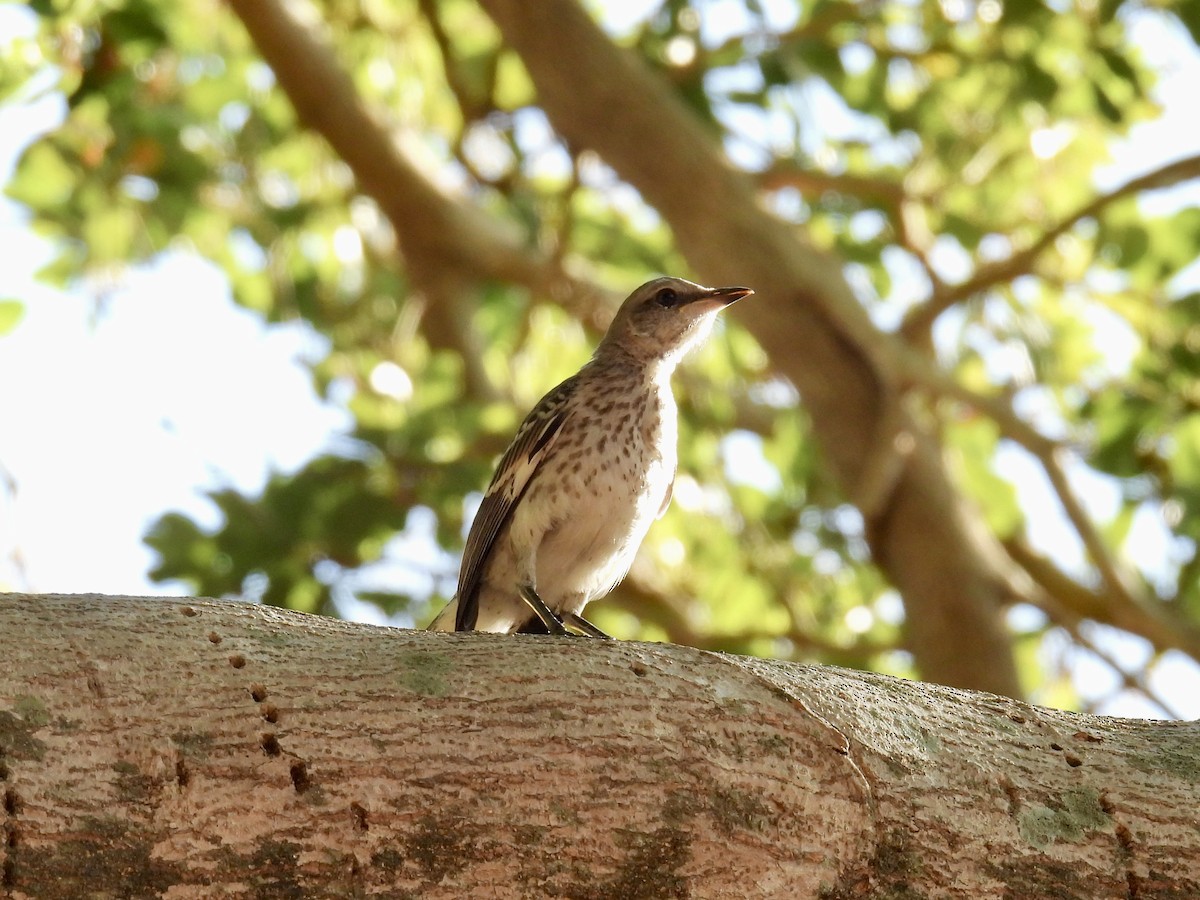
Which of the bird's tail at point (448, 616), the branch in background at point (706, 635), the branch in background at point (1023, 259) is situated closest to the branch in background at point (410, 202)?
the branch in background at point (706, 635)

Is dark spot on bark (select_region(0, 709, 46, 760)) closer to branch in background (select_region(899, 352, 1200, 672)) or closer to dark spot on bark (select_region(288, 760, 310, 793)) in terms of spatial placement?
dark spot on bark (select_region(288, 760, 310, 793))

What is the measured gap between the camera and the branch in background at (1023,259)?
242 inches

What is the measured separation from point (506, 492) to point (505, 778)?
2380mm

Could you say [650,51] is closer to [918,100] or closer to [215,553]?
[918,100]

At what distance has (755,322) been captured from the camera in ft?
21.1

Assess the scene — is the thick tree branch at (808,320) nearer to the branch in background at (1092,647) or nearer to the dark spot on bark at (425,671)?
the branch in background at (1092,647)

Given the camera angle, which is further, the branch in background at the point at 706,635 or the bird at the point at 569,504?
the branch in background at the point at 706,635

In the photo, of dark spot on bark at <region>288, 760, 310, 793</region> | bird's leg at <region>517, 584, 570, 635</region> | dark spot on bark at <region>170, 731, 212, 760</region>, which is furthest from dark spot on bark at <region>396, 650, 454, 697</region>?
bird's leg at <region>517, 584, 570, 635</region>

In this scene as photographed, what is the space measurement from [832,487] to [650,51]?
2.56 metres

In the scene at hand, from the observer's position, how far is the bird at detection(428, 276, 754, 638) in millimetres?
4570

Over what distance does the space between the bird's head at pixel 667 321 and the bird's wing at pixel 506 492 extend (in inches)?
18.3

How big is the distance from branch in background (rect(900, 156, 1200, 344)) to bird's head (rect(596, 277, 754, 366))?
5.40 feet

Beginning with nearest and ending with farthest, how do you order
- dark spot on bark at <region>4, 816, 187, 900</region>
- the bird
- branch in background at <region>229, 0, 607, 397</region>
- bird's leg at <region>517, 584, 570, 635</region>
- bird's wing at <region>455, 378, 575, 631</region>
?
dark spot on bark at <region>4, 816, 187, 900</region> < bird's leg at <region>517, 584, 570, 635</region> < the bird < bird's wing at <region>455, 378, 575, 631</region> < branch in background at <region>229, 0, 607, 397</region>

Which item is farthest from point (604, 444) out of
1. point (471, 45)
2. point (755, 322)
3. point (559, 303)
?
→ point (471, 45)
